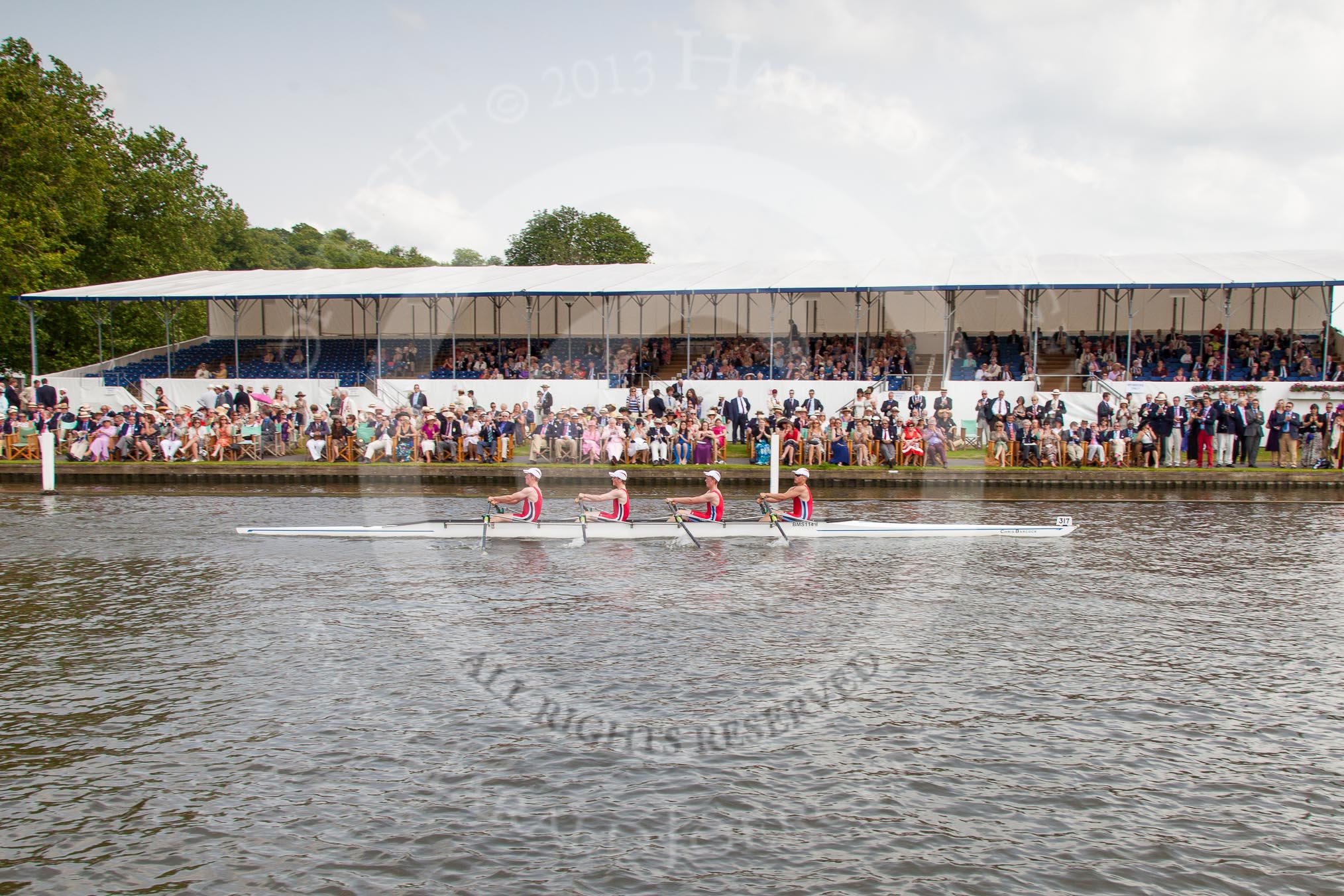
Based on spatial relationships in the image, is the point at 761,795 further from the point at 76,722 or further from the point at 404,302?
the point at 404,302

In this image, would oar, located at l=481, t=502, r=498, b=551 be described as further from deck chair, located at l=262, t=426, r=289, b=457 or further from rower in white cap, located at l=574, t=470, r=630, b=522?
deck chair, located at l=262, t=426, r=289, b=457

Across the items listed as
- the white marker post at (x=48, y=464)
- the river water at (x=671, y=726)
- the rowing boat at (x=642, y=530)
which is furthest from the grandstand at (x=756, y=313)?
the river water at (x=671, y=726)

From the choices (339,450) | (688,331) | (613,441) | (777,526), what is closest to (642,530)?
(777,526)

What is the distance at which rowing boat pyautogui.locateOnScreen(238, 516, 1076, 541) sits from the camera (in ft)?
61.5

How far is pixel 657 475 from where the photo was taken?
26.6 m

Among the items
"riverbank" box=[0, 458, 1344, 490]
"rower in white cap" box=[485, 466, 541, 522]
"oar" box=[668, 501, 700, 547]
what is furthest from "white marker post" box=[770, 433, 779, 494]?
"rower in white cap" box=[485, 466, 541, 522]

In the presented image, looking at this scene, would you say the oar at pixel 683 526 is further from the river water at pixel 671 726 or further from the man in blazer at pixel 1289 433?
the man in blazer at pixel 1289 433

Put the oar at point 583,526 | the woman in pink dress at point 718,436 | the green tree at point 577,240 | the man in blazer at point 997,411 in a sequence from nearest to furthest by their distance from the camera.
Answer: the oar at point 583,526
the woman in pink dress at point 718,436
the man in blazer at point 997,411
the green tree at point 577,240

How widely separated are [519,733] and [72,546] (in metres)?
12.9

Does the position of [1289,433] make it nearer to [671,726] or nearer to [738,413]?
[738,413]

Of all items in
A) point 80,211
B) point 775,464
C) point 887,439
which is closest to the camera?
point 775,464

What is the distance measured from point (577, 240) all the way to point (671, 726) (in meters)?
78.3

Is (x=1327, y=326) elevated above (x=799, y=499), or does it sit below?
above

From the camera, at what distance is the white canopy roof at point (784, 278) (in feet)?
107
